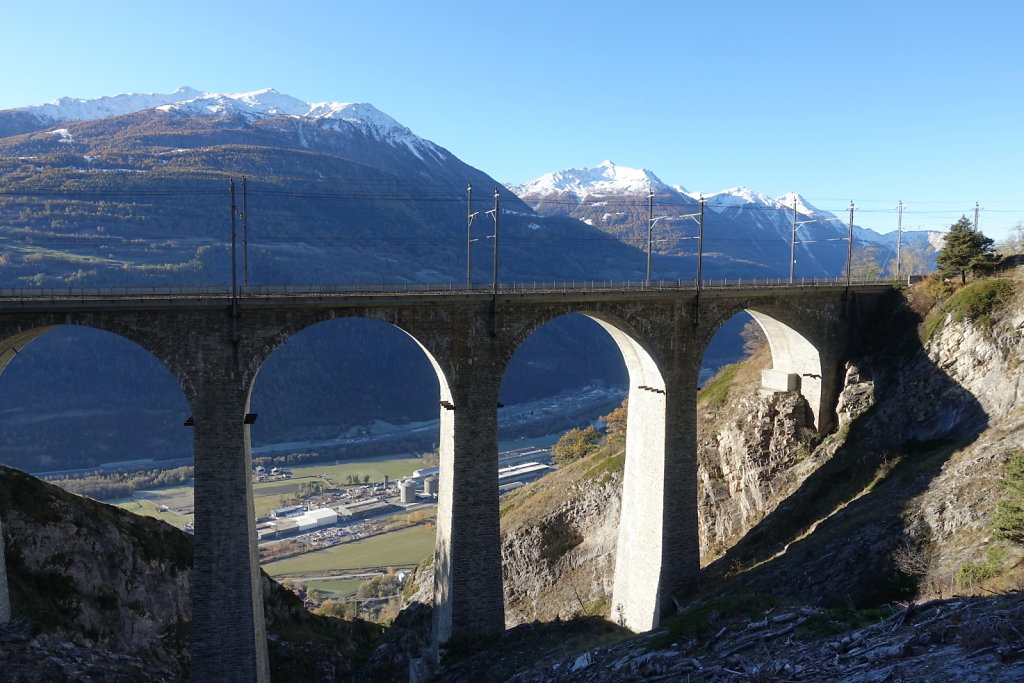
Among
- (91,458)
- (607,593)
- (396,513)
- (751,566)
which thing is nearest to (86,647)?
(607,593)

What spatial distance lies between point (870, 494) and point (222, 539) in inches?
1243

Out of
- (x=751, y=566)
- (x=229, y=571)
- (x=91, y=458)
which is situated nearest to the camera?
(x=229, y=571)

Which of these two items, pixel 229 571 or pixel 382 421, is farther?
pixel 382 421

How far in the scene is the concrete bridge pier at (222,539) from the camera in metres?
27.6

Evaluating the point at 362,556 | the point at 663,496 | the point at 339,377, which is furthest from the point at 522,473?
the point at 339,377

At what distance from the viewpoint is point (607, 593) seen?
141 ft

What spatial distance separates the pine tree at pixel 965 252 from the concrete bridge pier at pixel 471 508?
31.8m

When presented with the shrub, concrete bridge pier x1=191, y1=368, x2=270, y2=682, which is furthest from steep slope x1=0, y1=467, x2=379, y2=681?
the shrub

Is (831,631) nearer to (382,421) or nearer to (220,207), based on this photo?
(382,421)

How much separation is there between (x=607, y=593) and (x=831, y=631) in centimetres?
2734

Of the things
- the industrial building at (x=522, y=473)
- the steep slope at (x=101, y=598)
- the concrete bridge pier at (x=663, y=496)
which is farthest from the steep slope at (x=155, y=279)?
the steep slope at (x=101, y=598)

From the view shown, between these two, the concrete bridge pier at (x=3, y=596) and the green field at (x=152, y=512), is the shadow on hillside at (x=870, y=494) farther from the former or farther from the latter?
the green field at (x=152, y=512)

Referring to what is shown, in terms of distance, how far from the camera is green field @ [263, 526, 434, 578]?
74375 mm

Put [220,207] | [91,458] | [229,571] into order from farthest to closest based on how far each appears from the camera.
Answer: [220,207]
[91,458]
[229,571]
